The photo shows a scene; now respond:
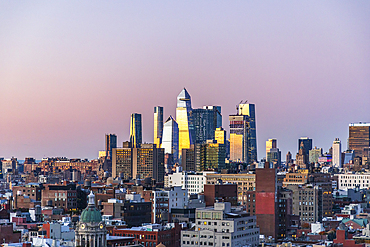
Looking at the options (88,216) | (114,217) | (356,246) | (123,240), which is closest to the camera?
(88,216)

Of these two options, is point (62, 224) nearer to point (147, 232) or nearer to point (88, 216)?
point (147, 232)

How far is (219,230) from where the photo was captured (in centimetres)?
14688

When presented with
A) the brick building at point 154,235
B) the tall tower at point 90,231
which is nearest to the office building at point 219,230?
the brick building at point 154,235

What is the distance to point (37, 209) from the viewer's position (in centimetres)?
18538

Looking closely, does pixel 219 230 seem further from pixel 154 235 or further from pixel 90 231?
pixel 90 231

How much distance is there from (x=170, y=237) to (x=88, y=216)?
33581mm

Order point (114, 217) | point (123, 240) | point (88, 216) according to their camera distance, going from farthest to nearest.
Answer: point (114, 217) < point (123, 240) < point (88, 216)

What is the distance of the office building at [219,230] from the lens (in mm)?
145625

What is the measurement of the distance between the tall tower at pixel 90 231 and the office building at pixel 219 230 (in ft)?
84.1

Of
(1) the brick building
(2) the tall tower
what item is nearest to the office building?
(1) the brick building

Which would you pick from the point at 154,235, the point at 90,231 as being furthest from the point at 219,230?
the point at 90,231

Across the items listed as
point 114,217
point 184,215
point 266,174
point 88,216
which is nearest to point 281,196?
point 266,174

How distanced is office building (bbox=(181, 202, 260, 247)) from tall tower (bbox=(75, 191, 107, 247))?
25635mm

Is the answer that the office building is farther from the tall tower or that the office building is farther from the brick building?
the tall tower
